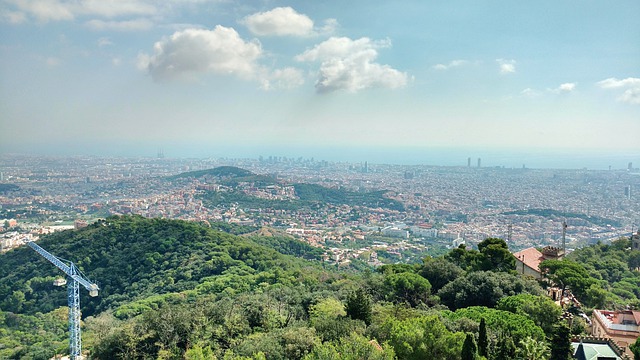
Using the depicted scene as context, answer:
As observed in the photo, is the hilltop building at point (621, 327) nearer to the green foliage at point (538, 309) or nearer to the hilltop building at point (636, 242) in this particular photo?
the green foliage at point (538, 309)

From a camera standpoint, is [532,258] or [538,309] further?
[532,258]

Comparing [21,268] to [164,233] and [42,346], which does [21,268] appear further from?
[42,346]

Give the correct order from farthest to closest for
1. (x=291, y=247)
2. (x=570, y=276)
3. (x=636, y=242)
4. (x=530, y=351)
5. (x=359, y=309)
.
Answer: (x=291, y=247) → (x=636, y=242) → (x=570, y=276) → (x=359, y=309) → (x=530, y=351)

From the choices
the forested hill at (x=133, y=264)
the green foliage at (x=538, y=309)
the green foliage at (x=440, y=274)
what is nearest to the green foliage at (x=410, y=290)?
the green foliage at (x=440, y=274)

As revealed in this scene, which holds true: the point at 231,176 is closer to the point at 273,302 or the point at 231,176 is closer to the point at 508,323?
the point at 273,302

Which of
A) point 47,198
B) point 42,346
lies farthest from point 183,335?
point 47,198

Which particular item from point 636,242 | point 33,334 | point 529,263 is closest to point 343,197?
point 636,242

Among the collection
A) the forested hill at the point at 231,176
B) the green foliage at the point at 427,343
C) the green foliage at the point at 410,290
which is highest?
the green foliage at the point at 427,343
